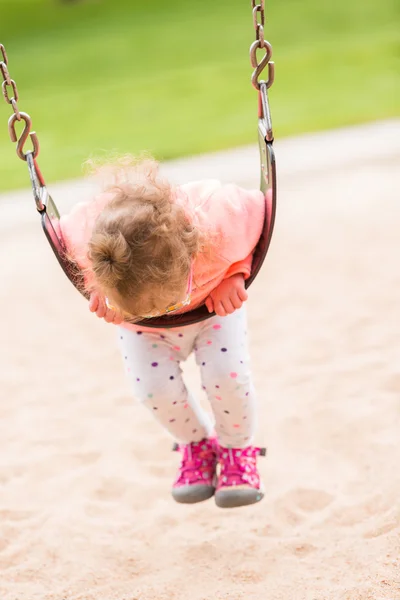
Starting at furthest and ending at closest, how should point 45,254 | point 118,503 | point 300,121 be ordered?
1. point 300,121
2. point 45,254
3. point 118,503

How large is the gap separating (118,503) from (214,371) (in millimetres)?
742

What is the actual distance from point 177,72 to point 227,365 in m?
7.26

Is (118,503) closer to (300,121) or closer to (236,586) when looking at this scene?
(236,586)

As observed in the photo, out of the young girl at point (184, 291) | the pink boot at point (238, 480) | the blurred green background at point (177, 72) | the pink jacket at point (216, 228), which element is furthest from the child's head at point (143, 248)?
the blurred green background at point (177, 72)

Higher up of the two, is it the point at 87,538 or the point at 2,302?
the point at 2,302

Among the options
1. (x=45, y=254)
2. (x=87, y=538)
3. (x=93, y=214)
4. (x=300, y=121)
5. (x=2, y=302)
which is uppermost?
(x=300, y=121)

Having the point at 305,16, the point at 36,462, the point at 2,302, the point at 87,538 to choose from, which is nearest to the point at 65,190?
the point at 2,302

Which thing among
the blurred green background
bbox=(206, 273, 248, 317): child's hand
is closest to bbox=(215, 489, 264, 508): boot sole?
bbox=(206, 273, 248, 317): child's hand

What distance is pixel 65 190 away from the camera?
539 cm

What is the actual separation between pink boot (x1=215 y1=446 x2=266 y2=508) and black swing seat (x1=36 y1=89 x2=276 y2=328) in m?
0.45

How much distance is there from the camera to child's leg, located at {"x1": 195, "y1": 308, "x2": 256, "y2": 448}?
6.27 feet

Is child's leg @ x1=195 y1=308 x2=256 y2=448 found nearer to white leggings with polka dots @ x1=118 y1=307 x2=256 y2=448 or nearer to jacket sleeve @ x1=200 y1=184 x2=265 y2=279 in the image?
white leggings with polka dots @ x1=118 y1=307 x2=256 y2=448

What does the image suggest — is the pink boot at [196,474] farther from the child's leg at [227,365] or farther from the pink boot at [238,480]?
the child's leg at [227,365]

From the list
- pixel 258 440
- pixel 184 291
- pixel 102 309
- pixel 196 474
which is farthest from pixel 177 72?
pixel 184 291
